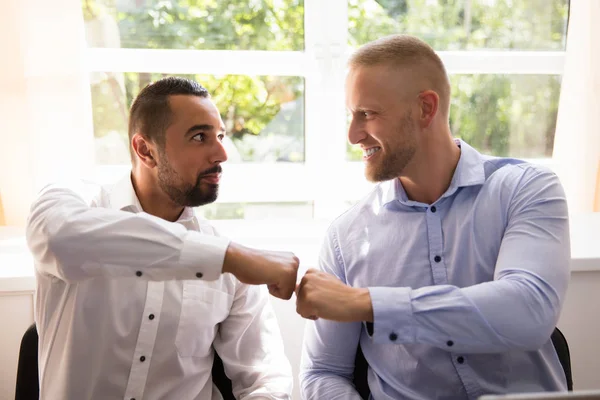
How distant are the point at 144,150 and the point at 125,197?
0.15m

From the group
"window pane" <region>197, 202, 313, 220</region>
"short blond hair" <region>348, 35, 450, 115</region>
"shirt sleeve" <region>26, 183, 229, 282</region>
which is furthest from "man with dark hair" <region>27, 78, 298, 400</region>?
"window pane" <region>197, 202, 313, 220</region>

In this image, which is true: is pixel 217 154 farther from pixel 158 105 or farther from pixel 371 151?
pixel 371 151

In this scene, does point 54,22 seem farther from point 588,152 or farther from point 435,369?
point 588,152

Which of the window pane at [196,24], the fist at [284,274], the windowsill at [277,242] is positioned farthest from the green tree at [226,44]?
the fist at [284,274]

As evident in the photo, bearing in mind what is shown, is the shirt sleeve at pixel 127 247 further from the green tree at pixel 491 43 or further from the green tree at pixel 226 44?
the green tree at pixel 491 43

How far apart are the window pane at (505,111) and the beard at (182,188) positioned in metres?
1.13

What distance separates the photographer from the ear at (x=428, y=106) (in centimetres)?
171

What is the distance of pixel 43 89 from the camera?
232cm

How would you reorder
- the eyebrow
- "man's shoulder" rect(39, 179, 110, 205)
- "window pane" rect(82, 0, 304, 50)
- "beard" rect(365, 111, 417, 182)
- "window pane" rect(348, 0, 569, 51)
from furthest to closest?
1. "window pane" rect(348, 0, 569, 51)
2. "window pane" rect(82, 0, 304, 50)
3. the eyebrow
4. "beard" rect(365, 111, 417, 182)
5. "man's shoulder" rect(39, 179, 110, 205)

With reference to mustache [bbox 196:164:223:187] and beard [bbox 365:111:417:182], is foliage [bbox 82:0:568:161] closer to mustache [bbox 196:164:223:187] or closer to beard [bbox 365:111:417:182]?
mustache [bbox 196:164:223:187]

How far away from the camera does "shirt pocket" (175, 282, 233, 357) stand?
5.68 feet

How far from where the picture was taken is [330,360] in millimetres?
1717

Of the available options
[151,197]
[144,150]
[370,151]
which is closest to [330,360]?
[370,151]

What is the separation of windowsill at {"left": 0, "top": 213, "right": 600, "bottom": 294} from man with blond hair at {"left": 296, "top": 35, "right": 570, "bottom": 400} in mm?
558
